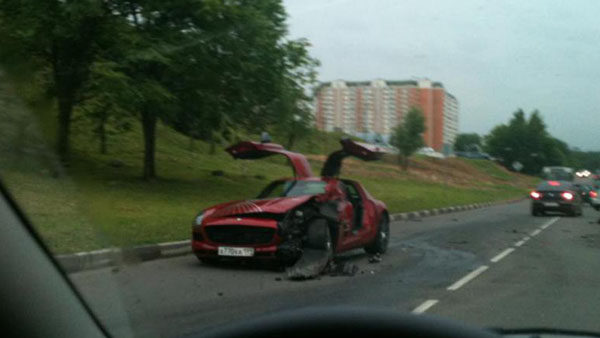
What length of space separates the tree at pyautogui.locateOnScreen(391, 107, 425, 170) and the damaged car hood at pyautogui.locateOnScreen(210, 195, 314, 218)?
561 cm

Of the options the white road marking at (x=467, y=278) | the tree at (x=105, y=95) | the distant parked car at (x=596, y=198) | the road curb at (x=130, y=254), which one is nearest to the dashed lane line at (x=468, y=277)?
the white road marking at (x=467, y=278)

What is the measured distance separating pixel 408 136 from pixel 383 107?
564 cm

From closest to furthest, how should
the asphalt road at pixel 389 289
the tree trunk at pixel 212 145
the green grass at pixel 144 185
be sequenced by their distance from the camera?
1. the green grass at pixel 144 185
2. the asphalt road at pixel 389 289
3. the tree trunk at pixel 212 145

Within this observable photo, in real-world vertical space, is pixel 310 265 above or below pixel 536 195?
above

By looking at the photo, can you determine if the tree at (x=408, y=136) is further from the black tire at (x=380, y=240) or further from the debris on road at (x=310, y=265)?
the debris on road at (x=310, y=265)

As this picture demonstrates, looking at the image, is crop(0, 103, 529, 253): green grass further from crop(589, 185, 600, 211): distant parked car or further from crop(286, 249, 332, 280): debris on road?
crop(589, 185, 600, 211): distant parked car

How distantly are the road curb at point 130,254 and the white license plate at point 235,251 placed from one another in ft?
3.98

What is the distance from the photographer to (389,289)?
864 cm

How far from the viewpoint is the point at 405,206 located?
26.8 metres

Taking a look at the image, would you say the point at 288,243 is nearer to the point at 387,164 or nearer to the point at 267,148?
the point at 267,148

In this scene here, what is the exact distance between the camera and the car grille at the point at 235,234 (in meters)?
10.4

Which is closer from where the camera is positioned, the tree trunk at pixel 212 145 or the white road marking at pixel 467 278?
the white road marking at pixel 467 278

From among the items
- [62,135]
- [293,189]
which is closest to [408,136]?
[293,189]

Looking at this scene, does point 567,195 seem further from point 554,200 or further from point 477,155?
point 477,155
